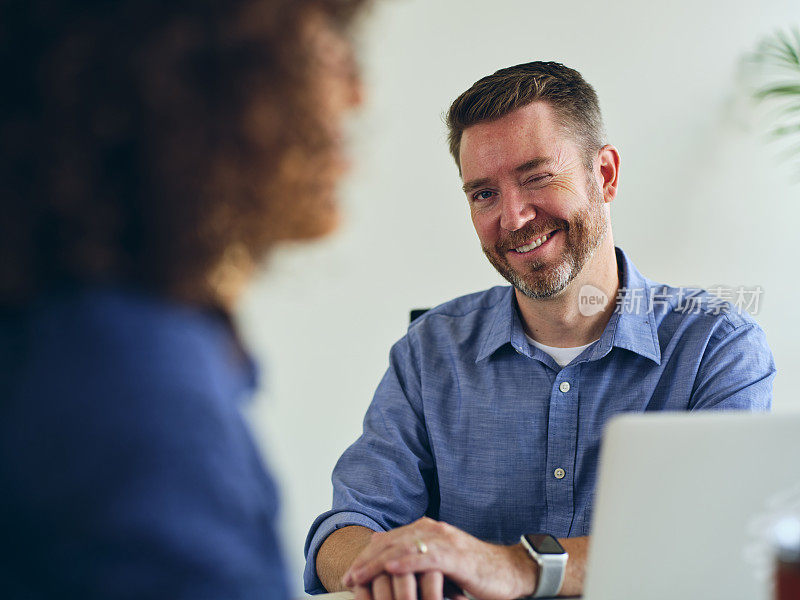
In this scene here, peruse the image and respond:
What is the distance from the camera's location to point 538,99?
5.43 ft

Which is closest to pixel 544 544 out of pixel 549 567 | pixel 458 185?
pixel 549 567

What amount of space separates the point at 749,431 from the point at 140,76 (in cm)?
65

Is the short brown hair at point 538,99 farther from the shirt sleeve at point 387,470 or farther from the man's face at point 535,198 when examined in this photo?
the shirt sleeve at point 387,470

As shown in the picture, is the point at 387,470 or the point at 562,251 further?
the point at 562,251

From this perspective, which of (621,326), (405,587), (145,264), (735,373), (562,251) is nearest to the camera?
(145,264)

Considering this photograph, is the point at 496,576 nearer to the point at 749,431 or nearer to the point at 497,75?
the point at 749,431

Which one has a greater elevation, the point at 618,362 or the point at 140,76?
the point at 140,76

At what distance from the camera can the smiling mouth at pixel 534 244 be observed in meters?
1.65

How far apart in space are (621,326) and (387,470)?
555 mm

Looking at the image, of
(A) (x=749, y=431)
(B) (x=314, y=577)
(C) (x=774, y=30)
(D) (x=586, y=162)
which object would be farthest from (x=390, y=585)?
(C) (x=774, y=30)

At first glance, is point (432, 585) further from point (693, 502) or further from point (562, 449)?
point (562, 449)

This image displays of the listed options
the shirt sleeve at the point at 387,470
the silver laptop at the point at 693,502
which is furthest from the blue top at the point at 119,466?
the shirt sleeve at the point at 387,470

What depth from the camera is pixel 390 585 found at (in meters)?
1.06

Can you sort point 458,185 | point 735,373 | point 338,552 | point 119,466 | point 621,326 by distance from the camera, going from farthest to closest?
point 458,185
point 621,326
point 735,373
point 338,552
point 119,466
